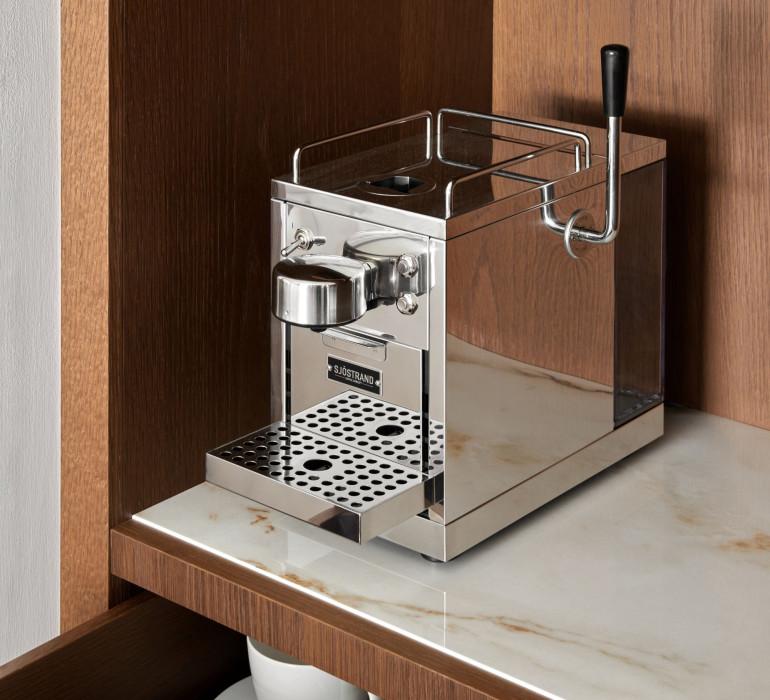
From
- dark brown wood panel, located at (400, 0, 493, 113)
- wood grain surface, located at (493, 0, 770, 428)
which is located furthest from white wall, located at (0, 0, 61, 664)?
wood grain surface, located at (493, 0, 770, 428)

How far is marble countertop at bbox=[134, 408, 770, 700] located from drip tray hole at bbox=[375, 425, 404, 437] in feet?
0.30

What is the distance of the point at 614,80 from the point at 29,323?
497 mm

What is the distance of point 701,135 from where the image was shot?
1151 millimetres

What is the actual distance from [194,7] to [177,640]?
536mm

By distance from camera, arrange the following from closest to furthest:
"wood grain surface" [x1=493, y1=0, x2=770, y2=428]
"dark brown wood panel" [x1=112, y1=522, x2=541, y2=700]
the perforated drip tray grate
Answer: "dark brown wood panel" [x1=112, y1=522, x2=541, y2=700] < the perforated drip tray grate < "wood grain surface" [x1=493, y1=0, x2=770, y2=428]

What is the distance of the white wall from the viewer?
91 cm

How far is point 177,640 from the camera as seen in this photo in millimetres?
1042

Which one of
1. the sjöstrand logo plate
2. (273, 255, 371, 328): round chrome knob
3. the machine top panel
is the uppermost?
the machine top panel

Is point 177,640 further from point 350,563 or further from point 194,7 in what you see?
point 194,7

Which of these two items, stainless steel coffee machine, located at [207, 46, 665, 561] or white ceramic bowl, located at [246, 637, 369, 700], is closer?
stainless steel coffee machine, located at [207, 46, 665, 561]

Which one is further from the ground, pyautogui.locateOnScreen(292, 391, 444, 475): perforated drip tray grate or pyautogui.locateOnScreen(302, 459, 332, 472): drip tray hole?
pyautogui.locateOnScreen(292, 391, 444, 475): perforated drip tray grate

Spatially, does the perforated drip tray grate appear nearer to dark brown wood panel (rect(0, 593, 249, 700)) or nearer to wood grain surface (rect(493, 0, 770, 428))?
dark brown wood panel (rect(0, 593, 249, 700))

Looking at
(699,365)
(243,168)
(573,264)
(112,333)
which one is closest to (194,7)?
(243,168)

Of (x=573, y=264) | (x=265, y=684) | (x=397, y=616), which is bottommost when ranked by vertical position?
(x=265, y=684)
